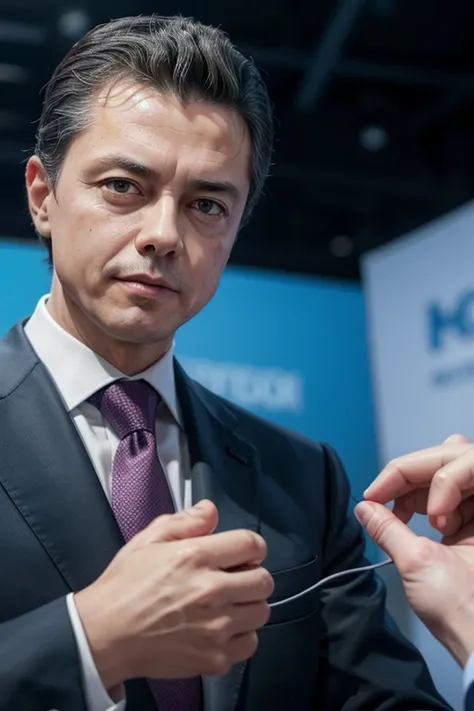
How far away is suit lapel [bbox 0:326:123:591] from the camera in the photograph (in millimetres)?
1285

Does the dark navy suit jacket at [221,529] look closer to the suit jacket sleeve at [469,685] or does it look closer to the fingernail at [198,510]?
the fingernail at [198,510]

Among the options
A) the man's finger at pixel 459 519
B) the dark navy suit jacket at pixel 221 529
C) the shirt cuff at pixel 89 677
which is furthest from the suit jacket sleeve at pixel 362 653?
the shirt cuff at pixel 89 677

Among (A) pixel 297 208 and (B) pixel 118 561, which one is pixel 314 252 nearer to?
(A) pixel 297 208

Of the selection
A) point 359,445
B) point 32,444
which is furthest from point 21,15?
point 32,444

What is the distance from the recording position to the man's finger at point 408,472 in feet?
4.42

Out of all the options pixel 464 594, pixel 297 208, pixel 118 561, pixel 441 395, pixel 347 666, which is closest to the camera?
pixel 118 561

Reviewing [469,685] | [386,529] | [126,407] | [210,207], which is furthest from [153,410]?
[469,685]

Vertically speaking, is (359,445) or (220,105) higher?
(220,105)

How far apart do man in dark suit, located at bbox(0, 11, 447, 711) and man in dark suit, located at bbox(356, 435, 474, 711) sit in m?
0.19

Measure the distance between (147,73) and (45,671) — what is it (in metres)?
0.92

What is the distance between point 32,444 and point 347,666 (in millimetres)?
634

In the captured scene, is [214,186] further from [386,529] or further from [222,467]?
[386,529]

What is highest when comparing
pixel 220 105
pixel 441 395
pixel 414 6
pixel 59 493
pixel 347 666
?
pixel 414 6

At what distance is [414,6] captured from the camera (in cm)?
406
